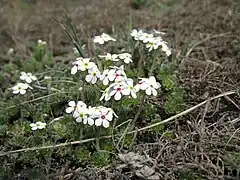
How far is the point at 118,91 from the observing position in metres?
Result: 1.76

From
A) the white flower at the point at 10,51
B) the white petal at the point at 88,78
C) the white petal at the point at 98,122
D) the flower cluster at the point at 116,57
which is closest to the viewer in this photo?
the white petal at the point at 98,122

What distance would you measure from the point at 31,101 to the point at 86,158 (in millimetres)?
596

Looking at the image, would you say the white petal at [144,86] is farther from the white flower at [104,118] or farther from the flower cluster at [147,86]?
the white flower at [104,118]

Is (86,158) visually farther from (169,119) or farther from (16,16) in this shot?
(16,16)

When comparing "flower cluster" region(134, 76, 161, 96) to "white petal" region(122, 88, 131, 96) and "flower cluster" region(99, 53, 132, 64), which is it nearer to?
"white petal" region(122, 88, 131, 96)

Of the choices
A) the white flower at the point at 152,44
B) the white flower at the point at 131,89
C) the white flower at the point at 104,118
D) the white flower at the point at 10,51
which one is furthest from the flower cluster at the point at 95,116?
the white flower at the point at 10,51

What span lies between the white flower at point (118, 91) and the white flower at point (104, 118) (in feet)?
0.24

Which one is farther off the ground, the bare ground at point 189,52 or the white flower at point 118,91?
the white flower at point 118,91

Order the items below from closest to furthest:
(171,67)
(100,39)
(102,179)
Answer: (102,179) → (100,39) → (171,67)

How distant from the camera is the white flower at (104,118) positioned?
5.74 ft

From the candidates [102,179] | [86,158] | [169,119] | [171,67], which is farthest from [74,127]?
[171,67]

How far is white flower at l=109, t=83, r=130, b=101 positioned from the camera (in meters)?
1.75

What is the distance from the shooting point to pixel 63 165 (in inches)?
73.5

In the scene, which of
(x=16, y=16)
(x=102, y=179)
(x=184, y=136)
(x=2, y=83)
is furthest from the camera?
(x=16, y=16)
